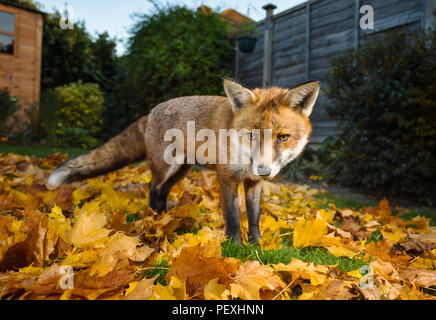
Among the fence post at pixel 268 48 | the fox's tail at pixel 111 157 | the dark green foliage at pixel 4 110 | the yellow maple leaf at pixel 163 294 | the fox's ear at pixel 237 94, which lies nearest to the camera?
the yellow maple leaf at pixel 163 294

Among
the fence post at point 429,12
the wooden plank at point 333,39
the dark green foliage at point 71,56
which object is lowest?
the fence post at point 429,12

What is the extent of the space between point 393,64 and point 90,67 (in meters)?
14.2

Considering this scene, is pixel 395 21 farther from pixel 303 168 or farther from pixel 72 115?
pixel 72 115

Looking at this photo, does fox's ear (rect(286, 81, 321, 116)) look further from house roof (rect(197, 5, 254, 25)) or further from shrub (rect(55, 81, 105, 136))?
shrub (rect(55, 81, 105, 136))

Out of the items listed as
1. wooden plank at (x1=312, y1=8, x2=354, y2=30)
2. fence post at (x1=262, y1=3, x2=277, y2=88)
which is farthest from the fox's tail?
fence post at (x1=262, y1=3, x2=277, y2=88)

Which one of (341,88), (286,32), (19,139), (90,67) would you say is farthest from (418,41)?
(90,67)

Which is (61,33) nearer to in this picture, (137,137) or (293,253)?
(137,137)

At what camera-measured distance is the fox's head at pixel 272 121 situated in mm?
1996

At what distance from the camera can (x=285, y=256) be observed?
184 cm

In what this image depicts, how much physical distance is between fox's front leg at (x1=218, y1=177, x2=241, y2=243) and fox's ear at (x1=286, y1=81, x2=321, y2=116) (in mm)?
757

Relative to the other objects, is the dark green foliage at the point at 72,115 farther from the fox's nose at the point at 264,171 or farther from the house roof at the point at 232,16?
the fox's nose at the point at 264,171

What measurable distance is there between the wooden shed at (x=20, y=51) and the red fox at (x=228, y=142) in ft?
35.1

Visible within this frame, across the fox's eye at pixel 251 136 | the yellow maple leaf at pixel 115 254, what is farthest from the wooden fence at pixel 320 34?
the yellow maple leaf at pixel 115 254

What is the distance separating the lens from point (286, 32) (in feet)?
28.8
